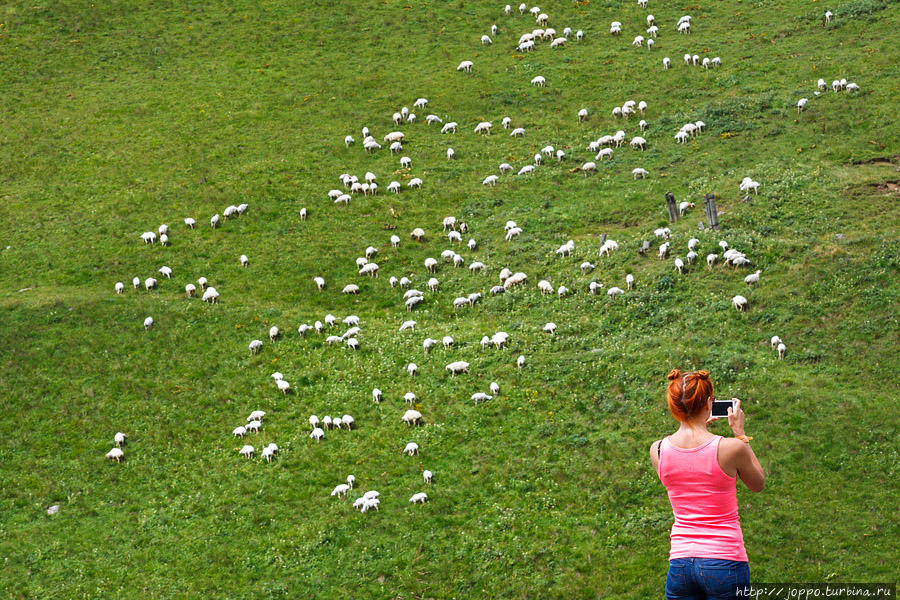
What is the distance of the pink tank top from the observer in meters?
8.60

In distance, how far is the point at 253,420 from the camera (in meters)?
31.2

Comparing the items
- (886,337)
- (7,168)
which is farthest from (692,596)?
(7,168)

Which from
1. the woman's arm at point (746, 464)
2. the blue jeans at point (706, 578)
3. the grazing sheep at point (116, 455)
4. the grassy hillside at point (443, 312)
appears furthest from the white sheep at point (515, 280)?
the blue jeans at point (706, 578)

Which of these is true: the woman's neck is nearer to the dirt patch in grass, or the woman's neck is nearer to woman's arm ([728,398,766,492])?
woman's arm ([728,398,766,492])

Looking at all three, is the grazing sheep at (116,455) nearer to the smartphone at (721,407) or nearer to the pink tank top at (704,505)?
the pink tank top at (704,505)

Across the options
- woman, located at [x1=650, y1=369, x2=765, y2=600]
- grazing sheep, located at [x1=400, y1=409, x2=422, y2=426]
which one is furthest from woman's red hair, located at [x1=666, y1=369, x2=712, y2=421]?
grazing sheep, located at [x1=400, y1=409, x2=422, y2=426]

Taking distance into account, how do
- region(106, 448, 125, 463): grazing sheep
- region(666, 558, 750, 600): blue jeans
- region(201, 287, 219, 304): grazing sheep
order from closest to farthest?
region(666, 558, 750, 600): blue jeans → region(106, 448, 125, 463): grazing sheep → region(201, 287, 219, 304): grazing sheep

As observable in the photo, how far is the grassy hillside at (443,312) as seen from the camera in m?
23.2

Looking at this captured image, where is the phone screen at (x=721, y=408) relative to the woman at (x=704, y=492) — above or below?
above

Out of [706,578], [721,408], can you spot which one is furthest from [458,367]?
[706,578]

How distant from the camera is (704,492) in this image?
872 centimetres

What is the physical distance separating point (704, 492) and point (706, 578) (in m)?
0.87

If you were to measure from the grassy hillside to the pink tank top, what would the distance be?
12188mm

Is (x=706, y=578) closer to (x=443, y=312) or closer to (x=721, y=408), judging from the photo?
(x=721, y=408)
